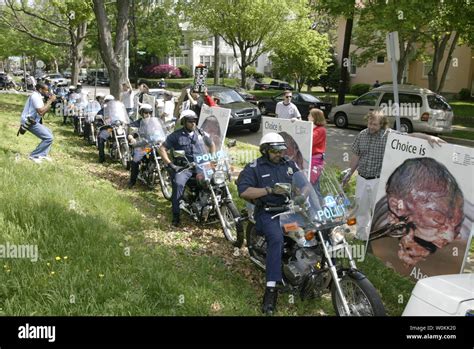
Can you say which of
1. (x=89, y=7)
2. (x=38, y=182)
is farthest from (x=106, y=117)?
(x=89, y=7)

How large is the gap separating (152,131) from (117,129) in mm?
2431

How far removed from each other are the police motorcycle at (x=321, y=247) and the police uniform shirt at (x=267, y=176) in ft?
0.54

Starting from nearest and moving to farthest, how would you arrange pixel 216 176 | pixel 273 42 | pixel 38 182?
pixel 216 176 < pixel 38 182 < pixel 273 42

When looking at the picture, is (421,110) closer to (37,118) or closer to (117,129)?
(117,129)

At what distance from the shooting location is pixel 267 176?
5238mm

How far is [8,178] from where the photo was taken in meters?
7.21

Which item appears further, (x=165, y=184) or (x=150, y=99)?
(x=150, y=99)

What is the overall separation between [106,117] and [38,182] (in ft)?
15.0

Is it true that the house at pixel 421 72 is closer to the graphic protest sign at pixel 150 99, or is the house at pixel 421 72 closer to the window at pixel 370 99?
the window at pixel 370 99

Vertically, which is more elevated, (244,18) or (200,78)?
(244,18)

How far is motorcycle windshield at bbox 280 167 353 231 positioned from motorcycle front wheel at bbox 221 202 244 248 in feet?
5.19

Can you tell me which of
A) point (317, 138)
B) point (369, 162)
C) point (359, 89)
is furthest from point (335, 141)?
point (359, 89)

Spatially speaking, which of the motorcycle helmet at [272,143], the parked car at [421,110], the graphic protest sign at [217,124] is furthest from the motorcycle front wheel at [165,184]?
the parked car at [421,110]
